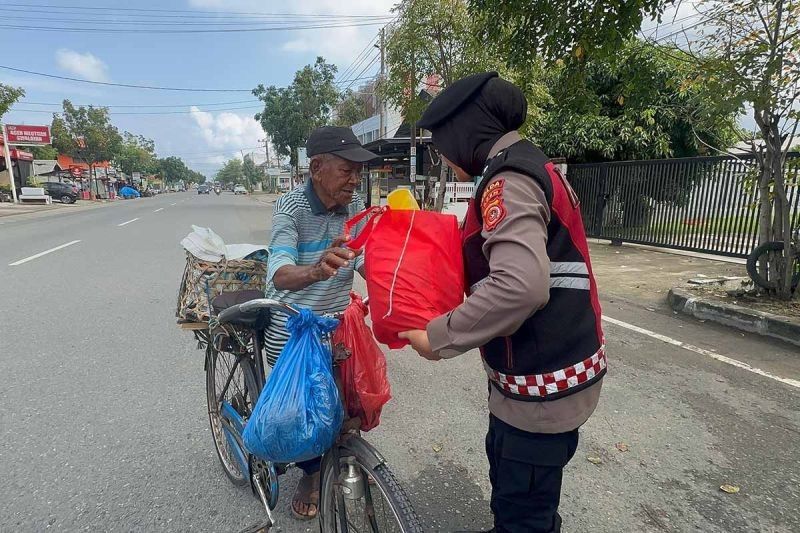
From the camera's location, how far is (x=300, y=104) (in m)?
28.1

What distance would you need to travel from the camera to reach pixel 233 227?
1438 cm

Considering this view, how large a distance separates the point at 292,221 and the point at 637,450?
89.3 inches

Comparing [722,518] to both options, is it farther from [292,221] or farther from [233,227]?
[233,227]

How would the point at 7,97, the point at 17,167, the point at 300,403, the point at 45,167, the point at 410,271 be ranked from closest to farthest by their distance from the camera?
the point at 410,271
the point at 300,403
the point at 7,97
the point at 17,167
the point at 45,167

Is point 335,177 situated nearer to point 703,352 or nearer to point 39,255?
point 703,352

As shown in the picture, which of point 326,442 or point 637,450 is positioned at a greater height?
point 326,442

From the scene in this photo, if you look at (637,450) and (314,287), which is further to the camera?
(637,450)

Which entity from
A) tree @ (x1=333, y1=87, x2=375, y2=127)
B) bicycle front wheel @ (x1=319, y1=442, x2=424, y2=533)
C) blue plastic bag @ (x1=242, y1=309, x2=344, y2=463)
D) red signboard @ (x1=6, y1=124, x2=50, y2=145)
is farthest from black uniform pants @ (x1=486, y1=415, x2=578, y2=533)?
red signboard @ (x1=6, y1=124, x2=50, y2=145)

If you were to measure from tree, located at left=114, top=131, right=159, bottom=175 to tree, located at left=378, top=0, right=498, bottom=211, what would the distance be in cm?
4751

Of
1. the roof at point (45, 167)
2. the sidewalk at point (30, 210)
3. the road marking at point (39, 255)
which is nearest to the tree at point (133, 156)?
the roof at point (45, 167)

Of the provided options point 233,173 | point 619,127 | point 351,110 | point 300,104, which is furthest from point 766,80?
point 233,173

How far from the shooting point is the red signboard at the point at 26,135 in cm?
2928

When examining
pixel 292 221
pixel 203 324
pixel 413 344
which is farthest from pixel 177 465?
pixel 413 344

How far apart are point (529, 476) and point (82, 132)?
147 ft
